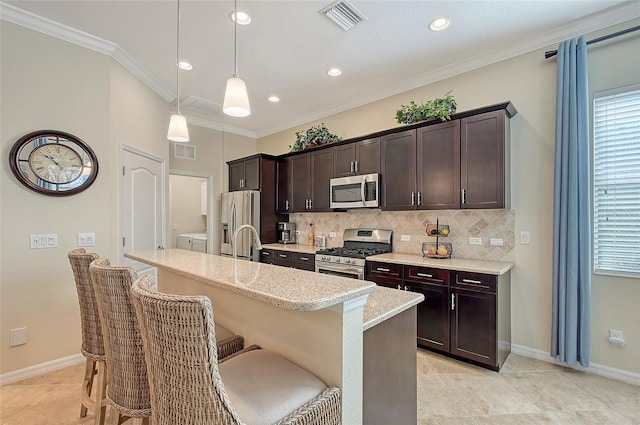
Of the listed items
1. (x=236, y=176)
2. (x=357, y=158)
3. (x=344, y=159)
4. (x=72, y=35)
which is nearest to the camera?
(x=72, y=35)

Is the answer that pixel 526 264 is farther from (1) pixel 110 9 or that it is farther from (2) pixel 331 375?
(1) pixel 110 9

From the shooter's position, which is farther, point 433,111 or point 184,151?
point 184,151

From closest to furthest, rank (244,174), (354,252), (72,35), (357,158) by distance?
1. (72,35)
2. (354,252)
3. (357,158)
4. (244,174)

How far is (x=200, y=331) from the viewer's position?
859 mm

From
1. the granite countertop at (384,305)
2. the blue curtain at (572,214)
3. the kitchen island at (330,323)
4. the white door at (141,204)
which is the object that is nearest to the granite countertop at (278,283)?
the kitchen island at (330,323)

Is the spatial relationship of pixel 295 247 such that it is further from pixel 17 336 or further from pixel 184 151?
pixel 17 336

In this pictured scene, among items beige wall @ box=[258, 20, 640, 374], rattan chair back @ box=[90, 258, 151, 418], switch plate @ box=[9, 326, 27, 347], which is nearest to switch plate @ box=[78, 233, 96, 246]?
switch plate @ box=[9, 326, 27, 347]

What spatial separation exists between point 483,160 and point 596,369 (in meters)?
2.07

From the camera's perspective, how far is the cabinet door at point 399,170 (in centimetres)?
339

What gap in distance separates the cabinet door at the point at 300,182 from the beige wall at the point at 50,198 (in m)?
2.36

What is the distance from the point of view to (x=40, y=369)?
8.69ft

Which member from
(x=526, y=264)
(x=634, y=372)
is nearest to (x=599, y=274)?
(x=526, y=264)

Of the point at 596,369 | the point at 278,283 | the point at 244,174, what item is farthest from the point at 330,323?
the point at 244,174

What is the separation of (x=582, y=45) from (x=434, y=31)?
125 cm
